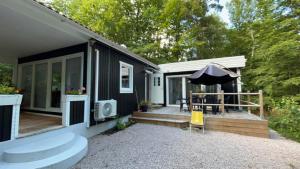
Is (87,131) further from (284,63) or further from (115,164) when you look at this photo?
(284,63)

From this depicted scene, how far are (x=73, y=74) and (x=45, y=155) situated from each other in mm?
2995

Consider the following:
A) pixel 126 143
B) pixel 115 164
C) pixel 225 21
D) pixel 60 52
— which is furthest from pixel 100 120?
pixel 225 21

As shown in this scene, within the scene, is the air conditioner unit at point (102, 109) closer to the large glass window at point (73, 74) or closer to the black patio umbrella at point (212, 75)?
the large glass window at point (73, 74)

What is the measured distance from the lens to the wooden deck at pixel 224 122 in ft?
15.7

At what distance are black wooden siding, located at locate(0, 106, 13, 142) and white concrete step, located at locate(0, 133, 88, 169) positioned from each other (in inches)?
10.4

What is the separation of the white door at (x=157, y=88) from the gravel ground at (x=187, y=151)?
452cm

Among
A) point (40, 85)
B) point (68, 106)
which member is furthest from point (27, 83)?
point (68, 106)

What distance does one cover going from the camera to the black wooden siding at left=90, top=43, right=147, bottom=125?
16.9 ft

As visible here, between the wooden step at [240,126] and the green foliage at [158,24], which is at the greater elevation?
the green foliage at [158,24]

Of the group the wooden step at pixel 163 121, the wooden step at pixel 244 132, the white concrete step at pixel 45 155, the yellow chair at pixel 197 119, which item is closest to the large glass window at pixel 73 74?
the white concrete step at pixel 45 155

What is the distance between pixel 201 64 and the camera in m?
8.66

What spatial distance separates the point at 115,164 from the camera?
2.97 meters

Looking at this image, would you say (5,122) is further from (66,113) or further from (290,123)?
(290,123)

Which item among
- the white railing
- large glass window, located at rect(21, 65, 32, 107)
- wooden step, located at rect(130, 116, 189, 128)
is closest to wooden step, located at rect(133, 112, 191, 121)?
wooden step, located at rect(130, 116, 189, 128)
